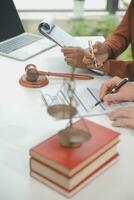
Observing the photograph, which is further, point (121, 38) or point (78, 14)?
point (78, 14)

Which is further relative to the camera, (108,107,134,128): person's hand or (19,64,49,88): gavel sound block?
(19,64,49,88): gavel sound block

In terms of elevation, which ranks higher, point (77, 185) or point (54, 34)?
point (54, 34)

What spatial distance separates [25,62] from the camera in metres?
1.70

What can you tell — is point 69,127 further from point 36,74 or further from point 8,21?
point 8,21

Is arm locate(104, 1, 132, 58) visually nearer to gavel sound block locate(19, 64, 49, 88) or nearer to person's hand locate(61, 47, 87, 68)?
person's hand locate(61, 47, 87, 68)

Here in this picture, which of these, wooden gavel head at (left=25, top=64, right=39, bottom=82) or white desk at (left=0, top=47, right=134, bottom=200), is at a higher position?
wooden gavel head at (left=25, top=64, right=39, bottom=82)

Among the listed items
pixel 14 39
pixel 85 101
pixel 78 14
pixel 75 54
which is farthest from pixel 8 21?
pixel 78 14

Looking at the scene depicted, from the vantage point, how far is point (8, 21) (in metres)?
1.95

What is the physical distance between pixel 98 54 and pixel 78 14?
1.20 meters

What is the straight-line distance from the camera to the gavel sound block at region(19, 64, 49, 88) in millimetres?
1457

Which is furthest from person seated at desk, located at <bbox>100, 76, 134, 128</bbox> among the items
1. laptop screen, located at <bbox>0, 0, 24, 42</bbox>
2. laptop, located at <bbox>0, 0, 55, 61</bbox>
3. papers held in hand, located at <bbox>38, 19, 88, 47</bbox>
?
laptop screen, located at <bbox>0, 0, 24, 42</bbox>

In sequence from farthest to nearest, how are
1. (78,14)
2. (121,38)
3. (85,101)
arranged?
1. (78,14)
2. (121,38)
3. (85,101)

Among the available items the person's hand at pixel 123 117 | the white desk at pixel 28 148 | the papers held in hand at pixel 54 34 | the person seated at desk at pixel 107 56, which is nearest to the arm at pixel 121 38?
the person seated at desk at pixel 107 56

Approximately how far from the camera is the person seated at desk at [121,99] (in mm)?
1188
